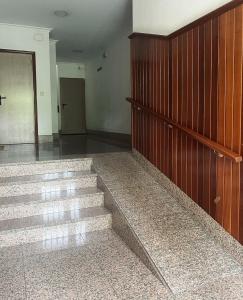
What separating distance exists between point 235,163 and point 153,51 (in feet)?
5.62

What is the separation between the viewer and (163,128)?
10.0 feet

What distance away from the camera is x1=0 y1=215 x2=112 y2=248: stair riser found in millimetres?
2529

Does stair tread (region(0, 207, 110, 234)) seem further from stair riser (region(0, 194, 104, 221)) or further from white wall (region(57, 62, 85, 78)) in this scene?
white wall (region(57, 62, 85, 78))

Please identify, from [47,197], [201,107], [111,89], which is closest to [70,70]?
[111,89]

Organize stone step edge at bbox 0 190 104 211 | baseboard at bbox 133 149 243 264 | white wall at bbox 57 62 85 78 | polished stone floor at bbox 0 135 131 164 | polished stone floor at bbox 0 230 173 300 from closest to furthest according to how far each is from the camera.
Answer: polished stone floor at bbox 0 230 173 300 → baseboard at bbox 133 149 243 264 → stone step edge at bbox 0 190 104 211 → polished stone floor at bbox 0 135 131 164 → white wall at bbox 57 62 85 78

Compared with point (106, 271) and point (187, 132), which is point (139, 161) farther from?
point (106, 271)

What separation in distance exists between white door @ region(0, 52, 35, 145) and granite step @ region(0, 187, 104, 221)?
3.18 m

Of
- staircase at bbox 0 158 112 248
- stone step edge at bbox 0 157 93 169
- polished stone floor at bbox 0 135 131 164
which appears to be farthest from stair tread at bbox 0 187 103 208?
polished stone floor at bbox 0 135 131 164

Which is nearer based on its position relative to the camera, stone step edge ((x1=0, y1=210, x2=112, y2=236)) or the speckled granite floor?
the speckled granite floor

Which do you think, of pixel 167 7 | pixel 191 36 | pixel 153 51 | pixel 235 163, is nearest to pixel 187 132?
pixel 235 163

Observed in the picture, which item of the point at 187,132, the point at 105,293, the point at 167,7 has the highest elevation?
the point at 167,7

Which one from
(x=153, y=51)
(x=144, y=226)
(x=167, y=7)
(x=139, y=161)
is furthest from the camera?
(x=139, y=161)

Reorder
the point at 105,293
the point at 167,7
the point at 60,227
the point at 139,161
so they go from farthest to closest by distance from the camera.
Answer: the point at 139,161, the point at 167,7, the point at 60,227, the point at 105,293

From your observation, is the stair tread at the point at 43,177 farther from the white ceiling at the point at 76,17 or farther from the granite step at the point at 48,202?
the white ceiling at the point at 76,17
